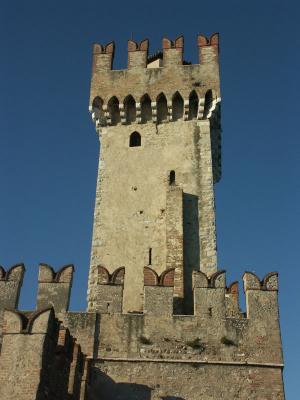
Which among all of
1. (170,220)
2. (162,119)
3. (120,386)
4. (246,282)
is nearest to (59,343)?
(120,386)

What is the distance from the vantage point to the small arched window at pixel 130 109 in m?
23.2

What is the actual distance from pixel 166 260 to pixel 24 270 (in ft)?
15.7

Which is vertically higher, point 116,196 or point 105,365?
point 116,196

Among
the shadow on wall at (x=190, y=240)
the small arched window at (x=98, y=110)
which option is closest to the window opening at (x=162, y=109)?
the small arched window at (x=98, y=110)

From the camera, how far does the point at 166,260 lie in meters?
19.2

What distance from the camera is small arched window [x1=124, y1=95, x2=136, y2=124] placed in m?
23.2

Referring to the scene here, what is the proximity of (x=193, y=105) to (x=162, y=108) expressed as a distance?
1.26 meters

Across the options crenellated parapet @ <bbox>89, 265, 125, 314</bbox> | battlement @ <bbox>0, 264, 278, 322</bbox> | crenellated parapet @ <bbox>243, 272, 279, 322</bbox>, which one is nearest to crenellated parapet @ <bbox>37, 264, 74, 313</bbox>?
battlement @ <bbox>0, 264, 278, 322</bbox>

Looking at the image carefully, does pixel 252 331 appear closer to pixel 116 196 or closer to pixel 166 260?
pixel 166 260

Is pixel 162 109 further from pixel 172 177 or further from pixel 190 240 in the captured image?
pixel 190 240

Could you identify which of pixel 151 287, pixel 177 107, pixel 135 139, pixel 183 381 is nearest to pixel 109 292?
pixel 151 287

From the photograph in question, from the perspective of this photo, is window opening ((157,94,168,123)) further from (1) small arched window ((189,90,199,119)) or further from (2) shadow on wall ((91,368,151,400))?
(2) shadow on wall ((91,368,151,400))

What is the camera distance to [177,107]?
2308 centimetres

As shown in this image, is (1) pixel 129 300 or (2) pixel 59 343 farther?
(1) pixel 129 300
